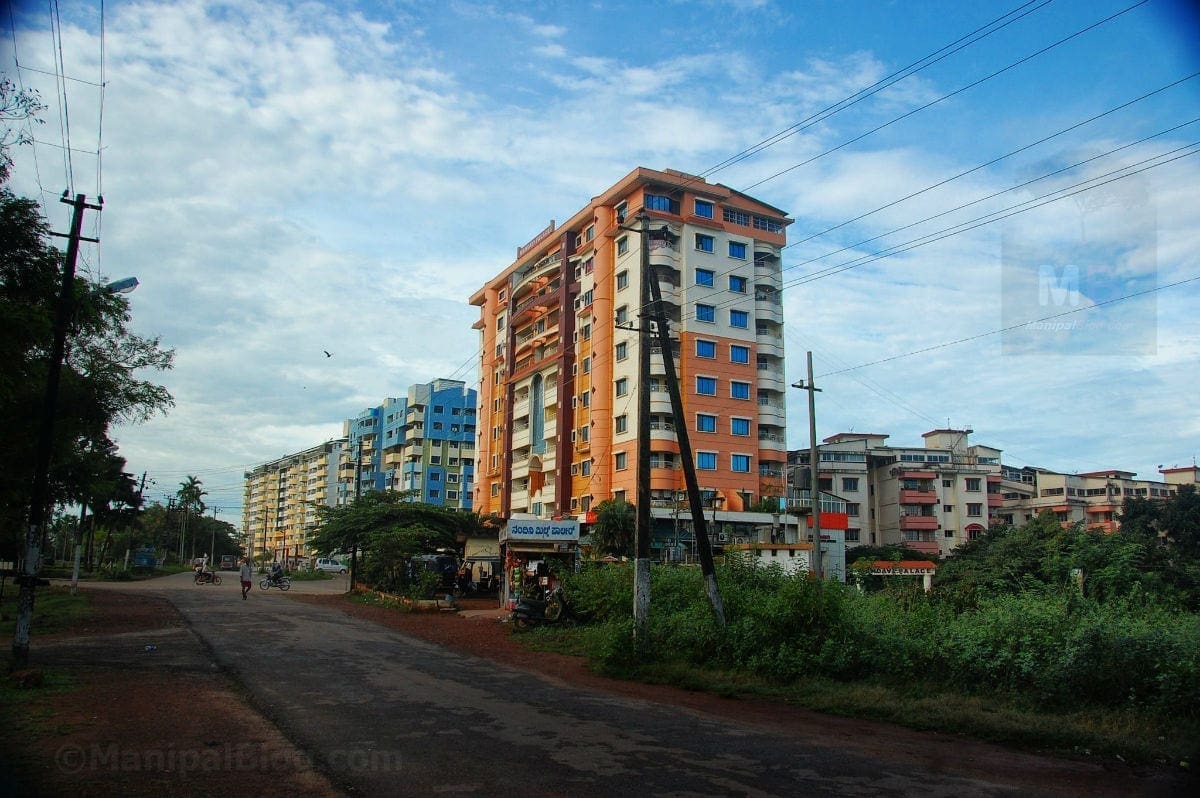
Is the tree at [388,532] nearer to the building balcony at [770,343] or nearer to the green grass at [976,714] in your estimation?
the building balcony at [770,343]

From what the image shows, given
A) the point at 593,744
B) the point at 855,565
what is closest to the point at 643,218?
the point at 593,744

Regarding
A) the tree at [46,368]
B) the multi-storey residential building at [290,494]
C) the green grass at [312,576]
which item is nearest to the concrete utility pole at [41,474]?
the tree at [46,368]

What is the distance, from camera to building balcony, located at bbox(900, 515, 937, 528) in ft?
231

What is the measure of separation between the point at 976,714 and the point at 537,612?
14441mm

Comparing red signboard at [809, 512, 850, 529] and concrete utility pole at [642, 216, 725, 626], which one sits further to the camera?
red signboard at [809, 512, 850, 529]

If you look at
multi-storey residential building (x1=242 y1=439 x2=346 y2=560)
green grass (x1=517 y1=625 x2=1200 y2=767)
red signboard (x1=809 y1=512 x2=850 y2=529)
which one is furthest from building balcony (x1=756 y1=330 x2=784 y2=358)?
multi-storey residential building (x1=242 y1=439 x2=346 y2=560)

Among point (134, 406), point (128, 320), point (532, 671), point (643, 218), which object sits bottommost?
point (532, 671)

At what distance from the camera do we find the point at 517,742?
31.4 ft

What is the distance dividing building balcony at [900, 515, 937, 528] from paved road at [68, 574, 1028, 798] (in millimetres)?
60998

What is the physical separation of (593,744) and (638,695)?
4477mm

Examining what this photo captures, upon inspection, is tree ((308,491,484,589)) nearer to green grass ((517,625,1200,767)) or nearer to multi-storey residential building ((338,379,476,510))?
green grass ((517,625,1200,767))

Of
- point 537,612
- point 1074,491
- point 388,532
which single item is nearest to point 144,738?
point 537,612

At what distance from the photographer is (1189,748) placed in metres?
9.16

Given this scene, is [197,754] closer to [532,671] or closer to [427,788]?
[427,788]
